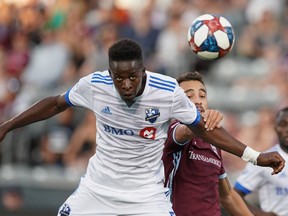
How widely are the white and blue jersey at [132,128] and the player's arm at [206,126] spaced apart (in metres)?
0.08

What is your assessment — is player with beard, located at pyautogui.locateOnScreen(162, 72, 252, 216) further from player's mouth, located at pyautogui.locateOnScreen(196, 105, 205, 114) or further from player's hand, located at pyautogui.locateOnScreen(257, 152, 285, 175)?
player's hand, located at pyautogui.locateOnScreen(257, 152, 285, 175)

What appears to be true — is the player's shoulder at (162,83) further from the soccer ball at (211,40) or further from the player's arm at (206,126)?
the soccer ball at (211,40)

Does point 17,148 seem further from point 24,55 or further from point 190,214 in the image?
point 190,214

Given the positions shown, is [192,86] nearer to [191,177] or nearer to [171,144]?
[171,144]

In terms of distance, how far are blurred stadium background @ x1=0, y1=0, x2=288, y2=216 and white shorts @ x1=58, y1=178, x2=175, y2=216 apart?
548 cm

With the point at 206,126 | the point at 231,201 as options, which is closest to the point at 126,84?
the point at 206,126

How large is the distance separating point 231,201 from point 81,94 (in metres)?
1.72

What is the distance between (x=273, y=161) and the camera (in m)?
7.19

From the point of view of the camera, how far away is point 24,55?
1652 cm

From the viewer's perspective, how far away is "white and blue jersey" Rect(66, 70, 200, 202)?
291 inches

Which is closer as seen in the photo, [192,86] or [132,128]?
[132,128]

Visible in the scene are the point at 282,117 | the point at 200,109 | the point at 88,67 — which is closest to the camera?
the point at 200,109

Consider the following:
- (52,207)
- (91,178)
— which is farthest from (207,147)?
(52,207)

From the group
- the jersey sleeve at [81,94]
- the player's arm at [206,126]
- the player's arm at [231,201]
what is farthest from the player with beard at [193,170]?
the jersey sleeve at [81,94]
